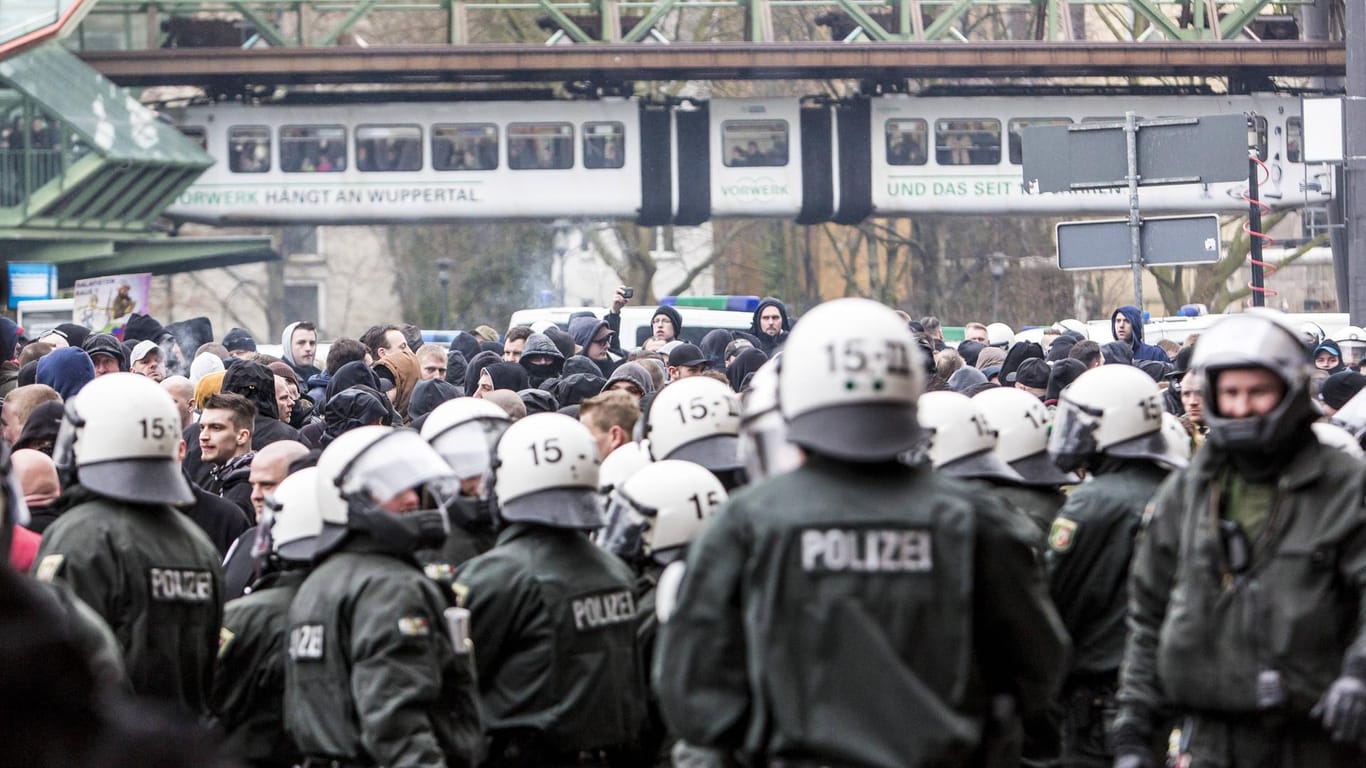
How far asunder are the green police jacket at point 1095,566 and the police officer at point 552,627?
1371mm

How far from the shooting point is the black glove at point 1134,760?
4.75 metres

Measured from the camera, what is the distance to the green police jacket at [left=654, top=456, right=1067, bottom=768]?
12.5 feet

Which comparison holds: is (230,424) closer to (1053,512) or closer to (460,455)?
(460,455)

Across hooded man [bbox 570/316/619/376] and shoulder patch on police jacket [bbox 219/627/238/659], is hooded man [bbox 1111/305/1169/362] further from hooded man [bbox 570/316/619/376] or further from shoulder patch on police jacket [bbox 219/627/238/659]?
shoulder patch on police jacket [bbox 219/627/238/659]

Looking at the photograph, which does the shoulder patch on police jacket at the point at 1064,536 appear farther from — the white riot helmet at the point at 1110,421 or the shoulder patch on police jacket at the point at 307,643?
the shoulder patch on police jacket at the point at 307,643

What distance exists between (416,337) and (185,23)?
2111 cm

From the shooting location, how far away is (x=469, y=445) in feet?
22.1

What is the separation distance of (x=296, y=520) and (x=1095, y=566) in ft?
7.62

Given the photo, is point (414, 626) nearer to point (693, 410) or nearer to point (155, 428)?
point (155, 428)

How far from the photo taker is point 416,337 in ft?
53.6

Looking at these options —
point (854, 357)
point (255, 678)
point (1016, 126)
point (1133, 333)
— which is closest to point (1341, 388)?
point (1133, 333)

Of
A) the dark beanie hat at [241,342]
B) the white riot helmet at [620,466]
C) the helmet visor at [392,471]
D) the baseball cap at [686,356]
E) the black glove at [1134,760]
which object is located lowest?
the black glove at [1134,760]

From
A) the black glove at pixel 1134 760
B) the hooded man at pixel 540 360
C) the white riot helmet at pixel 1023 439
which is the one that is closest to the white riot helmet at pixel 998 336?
the hooded man at pixel 540 360

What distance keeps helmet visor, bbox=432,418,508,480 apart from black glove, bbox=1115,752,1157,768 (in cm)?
244
